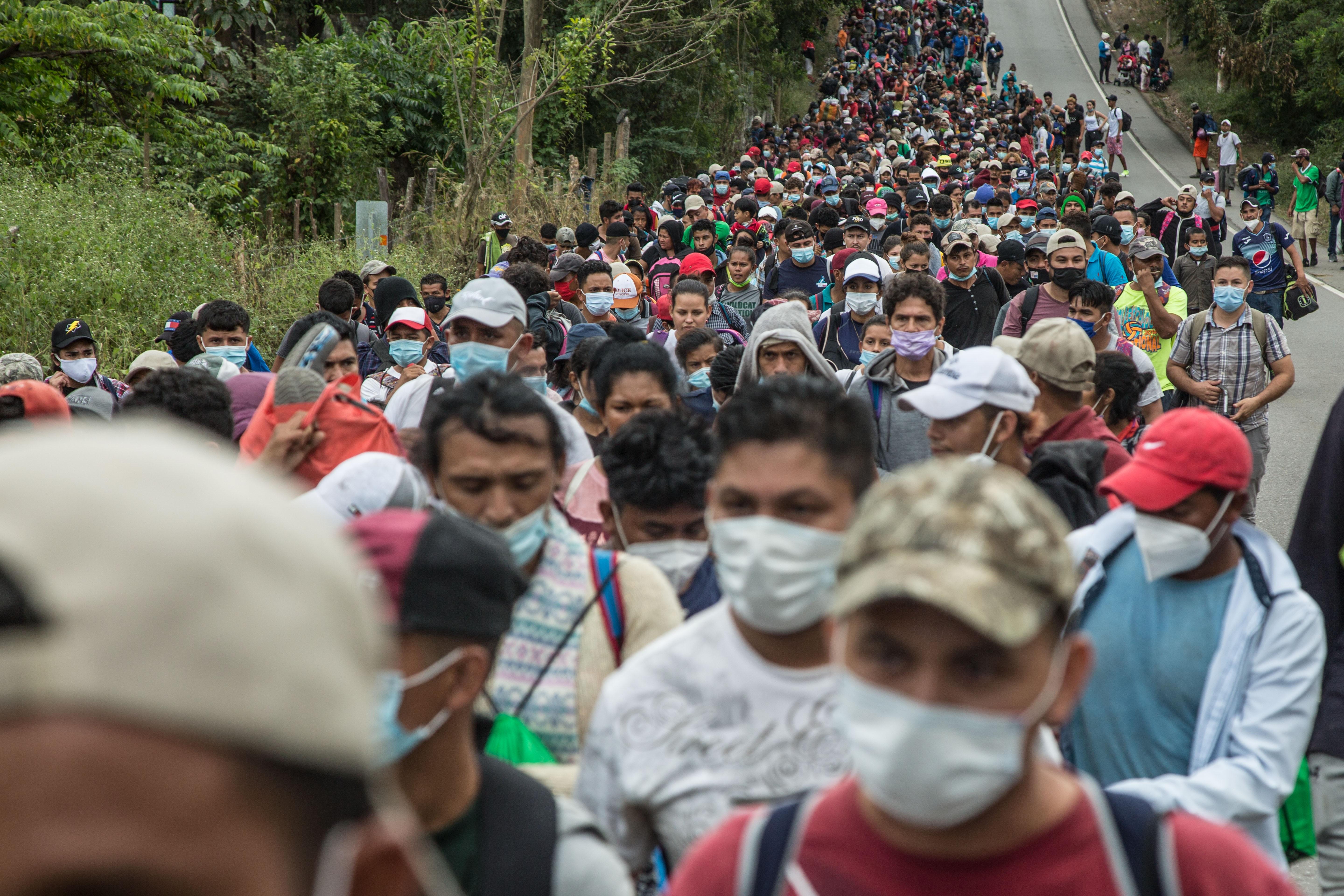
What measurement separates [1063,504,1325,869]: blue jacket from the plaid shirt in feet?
18.5

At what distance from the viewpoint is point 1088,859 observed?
182 centimetres

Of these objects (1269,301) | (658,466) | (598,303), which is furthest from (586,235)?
(658,466)

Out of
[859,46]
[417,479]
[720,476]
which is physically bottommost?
[417,479]

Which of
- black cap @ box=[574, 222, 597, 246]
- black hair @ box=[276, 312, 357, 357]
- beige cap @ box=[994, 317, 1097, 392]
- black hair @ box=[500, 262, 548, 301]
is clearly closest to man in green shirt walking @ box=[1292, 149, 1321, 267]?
black cap @ box=[574, 222, 597, 246]

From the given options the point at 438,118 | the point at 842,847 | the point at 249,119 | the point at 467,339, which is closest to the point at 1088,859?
the point at 842,847

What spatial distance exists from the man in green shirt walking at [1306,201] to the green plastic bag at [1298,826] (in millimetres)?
22965

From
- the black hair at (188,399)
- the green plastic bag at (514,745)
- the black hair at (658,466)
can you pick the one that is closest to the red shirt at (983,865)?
the green plastic bag at (514,745)

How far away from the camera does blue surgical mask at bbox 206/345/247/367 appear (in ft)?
26.1

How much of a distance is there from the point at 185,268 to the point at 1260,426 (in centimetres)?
1071

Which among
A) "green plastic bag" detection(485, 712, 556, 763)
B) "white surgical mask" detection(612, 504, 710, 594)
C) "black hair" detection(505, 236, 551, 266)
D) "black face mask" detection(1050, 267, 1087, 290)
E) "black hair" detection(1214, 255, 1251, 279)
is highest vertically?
"black hair" detection(1214, 255, 1251, 279)

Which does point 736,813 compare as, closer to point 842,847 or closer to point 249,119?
point 842,847

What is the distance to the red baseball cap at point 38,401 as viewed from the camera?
17.0 feet

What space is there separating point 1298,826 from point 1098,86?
50712 millimetres

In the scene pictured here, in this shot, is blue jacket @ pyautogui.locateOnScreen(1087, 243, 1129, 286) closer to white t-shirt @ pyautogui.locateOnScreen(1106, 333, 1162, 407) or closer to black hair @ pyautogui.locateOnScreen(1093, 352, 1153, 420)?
white t-shirt @ pyautogui.locateOnScreen(1106, 333, 1162, 407)
